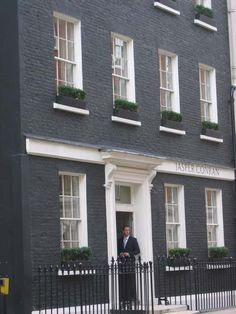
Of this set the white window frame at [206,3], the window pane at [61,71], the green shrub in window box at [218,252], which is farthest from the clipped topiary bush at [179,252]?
the white window frame at [206,3]

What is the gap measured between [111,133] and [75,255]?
3.28 metres

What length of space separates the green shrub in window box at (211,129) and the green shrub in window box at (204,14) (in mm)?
3032

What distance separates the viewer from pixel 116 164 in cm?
1786

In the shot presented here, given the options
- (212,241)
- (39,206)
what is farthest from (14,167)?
(212,241)

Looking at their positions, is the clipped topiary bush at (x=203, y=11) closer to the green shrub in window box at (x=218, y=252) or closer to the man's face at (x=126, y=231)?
the green shrub in window box at (x=218, y=252)

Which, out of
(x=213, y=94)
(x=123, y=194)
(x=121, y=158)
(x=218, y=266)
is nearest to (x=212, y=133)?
(x=213, y=94)

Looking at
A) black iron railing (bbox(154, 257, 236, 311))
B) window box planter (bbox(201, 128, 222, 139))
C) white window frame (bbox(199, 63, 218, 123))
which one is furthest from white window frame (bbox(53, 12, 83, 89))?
white window frame (bbox(199, 63, 218, 123))

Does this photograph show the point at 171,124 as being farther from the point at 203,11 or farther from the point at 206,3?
the point at 206,3

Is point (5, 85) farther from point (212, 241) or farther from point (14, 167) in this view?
point (212, 241)

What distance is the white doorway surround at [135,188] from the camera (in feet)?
57.9

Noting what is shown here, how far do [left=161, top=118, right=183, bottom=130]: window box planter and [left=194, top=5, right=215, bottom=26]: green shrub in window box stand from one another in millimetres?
3567

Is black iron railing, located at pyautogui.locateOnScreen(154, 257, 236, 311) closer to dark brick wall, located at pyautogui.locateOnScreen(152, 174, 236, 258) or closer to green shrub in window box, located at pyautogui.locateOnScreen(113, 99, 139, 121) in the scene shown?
dark brick wall, located at pyautogui.locateOnScreen(152, 174, 236, 258)

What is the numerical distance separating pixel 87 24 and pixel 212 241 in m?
7.63

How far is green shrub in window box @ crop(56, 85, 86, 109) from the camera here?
16547mm
